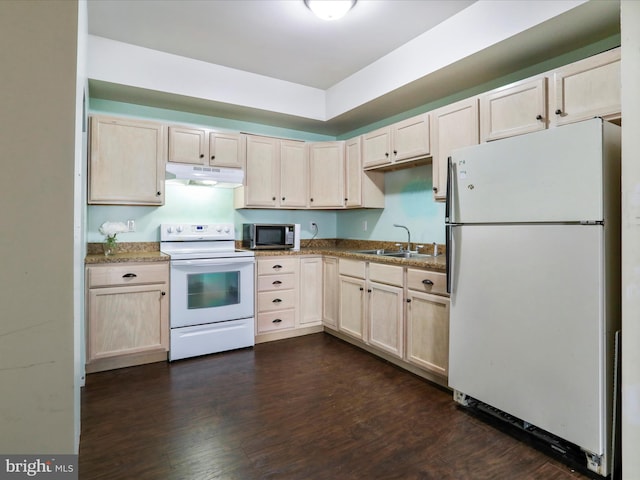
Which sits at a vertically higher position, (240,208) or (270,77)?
(270,77)

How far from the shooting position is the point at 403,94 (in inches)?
128

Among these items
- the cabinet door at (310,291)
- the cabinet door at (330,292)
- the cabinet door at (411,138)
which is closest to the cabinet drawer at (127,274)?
the cabinet door at (310,291)

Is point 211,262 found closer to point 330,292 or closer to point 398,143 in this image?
point 330,292

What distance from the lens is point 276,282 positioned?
11.8 feet

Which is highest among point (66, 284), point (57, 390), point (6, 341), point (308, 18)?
point (308, 18)

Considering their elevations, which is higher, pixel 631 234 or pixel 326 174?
pixel 326 174

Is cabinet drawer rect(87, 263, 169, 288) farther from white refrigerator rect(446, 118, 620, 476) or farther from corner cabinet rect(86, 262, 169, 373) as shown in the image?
white refrigerator rect(446, 118, 620, 476)

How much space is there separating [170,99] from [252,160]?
0.96 m

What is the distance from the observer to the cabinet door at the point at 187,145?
132 inches

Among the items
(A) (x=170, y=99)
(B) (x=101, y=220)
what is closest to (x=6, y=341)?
(B) (x=101, y=220)

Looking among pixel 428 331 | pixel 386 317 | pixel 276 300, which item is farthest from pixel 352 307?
pixel 428 331

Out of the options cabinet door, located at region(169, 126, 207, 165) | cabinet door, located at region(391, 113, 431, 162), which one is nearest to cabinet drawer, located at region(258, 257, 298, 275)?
cabinet door, located at region(169, 126, 207, 165)

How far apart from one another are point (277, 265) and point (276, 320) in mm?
568

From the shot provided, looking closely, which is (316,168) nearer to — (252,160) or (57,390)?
(252,160)
